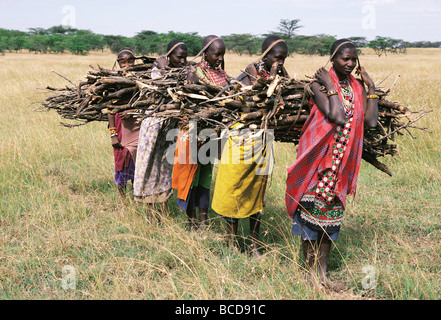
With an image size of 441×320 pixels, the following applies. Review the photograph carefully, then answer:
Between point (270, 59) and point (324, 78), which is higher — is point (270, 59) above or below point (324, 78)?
above

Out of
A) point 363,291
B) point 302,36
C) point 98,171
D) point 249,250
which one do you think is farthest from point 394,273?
point 302,36

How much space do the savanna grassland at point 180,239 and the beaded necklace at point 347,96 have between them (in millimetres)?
983

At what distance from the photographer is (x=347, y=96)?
274cm

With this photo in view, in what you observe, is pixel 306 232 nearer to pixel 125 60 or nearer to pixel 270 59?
pixel 270 59

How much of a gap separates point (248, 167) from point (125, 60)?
224 cm

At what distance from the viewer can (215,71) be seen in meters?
3.71

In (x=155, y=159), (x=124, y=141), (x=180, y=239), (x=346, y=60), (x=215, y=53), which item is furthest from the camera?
(x=124, y=141)

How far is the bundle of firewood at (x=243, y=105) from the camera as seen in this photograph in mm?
2828

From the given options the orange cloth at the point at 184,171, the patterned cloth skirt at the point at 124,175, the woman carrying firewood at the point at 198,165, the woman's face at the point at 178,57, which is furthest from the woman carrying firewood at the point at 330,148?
the patterned cloth skirt at the point at 124,175

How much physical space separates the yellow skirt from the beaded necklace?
2.38 ft

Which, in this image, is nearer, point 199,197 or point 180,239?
point 180,239

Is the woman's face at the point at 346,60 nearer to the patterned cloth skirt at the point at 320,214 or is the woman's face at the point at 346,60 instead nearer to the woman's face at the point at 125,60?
the patterned cloth skirt at the point at 320,214

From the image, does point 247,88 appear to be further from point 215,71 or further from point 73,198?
point 73,198

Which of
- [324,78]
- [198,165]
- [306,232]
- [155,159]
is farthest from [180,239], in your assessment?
[324,78]
